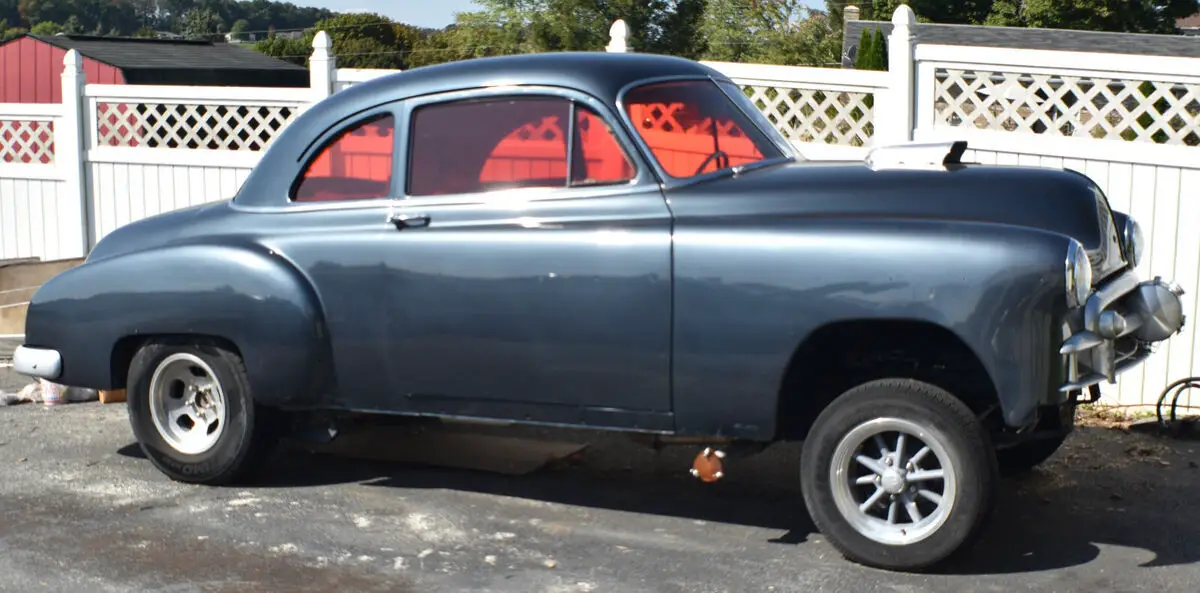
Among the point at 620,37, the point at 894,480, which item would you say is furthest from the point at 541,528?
the point at 620,37

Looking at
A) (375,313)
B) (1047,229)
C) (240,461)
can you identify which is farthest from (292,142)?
(1047,229)

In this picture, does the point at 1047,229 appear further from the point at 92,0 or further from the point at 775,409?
the point at 92,0

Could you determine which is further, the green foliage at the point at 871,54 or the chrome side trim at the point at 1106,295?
the green foliage at the point at 871,54

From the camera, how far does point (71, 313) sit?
21.5 ft

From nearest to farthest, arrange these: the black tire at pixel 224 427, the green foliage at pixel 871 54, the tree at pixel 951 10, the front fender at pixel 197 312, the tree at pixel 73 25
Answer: the front fender at pixel 197 312
the black tire at pixel 224 427
the green foliage at pixel 871 54
the tree at pixel 951 10
the tree at pixel 73 25

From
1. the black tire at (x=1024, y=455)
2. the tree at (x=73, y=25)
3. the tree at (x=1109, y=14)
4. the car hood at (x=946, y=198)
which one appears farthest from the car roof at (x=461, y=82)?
the tree at (x=73, y=25)

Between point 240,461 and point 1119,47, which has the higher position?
point 1119,47

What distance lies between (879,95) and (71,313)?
5.20m

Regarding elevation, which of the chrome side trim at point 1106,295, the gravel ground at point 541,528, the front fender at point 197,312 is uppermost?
the chrome side trim at point 1106,295

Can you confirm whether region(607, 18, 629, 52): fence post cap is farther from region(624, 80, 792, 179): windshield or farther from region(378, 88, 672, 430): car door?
region(378, 88, 672, 430): car door

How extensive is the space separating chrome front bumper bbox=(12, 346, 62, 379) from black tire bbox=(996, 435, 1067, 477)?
407 centimetres

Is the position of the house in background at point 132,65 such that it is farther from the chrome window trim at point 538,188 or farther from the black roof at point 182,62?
the chrome window trim at point 538,188

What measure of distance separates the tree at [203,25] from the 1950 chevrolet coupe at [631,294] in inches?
4629

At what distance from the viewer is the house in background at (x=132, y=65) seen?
32.2 m
